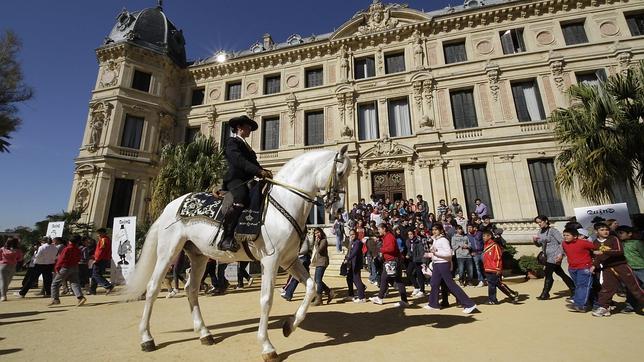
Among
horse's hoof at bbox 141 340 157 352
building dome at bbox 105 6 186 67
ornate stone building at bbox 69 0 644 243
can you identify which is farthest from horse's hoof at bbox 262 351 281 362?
building dome at bbox 105 6 186 67

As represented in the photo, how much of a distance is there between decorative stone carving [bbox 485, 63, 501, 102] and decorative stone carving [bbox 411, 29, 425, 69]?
4042mm

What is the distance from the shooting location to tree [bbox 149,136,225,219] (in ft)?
46.6

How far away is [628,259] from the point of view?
5.76 metres

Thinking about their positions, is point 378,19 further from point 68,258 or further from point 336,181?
point 68,258

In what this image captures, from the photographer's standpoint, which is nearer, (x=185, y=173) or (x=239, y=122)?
(x=239, y=122)

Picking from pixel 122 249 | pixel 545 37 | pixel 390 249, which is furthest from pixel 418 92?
pixel 122 249

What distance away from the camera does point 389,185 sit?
693 inches

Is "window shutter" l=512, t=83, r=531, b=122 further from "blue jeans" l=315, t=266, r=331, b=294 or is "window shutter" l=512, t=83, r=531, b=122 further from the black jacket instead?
the black jacket

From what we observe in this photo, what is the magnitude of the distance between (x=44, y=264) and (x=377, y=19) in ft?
74.2

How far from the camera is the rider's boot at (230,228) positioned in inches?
159

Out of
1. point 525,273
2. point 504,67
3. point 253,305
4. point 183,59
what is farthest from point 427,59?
point 183,59

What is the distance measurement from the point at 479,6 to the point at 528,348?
2187 cm

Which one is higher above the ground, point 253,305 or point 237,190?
point 237,190

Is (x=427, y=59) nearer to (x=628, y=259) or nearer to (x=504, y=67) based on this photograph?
(x=504, y=67)
